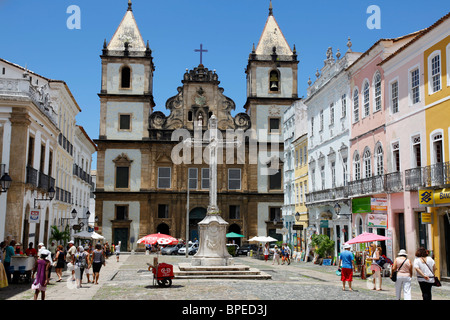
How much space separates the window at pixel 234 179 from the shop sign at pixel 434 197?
1285 inches

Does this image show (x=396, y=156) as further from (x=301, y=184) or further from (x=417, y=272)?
(x=301, y=184)

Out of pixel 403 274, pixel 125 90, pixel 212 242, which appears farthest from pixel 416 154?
pixel 125 90

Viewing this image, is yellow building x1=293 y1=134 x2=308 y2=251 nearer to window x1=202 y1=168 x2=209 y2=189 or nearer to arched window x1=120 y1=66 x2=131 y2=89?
window x1=202 y1=168 x2=209 y2=189

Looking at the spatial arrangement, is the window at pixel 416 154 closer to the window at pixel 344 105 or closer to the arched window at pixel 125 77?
the window at pixel 344 105

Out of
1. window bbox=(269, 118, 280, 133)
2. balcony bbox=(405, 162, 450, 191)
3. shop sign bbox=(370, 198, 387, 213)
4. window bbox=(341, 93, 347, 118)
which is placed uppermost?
window bbox=(269, 118, 280, 133)

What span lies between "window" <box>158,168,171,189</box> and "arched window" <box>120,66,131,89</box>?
9.21m

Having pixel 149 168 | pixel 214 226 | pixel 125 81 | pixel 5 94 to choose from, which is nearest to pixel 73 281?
pixel 214 226

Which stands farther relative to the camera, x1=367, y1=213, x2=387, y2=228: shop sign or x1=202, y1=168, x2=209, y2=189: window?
x1=202, y1=168, x2=209, y2=189: window

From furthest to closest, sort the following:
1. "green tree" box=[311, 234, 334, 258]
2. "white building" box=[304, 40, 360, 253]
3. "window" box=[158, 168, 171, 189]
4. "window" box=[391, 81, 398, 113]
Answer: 1. "window" box=[158, 168, 171, 189]
2. "green tree" box=[311, 234, 334, 258]
3. "white building" box=[304, 40, 360, 253]
4. "window" box=[391, 81, 398, 113]

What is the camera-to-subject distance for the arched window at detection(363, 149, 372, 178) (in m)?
26.3

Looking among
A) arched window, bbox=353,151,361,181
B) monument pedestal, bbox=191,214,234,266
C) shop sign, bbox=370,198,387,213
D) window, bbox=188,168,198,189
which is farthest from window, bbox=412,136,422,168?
window, bbox=188,168,198,189

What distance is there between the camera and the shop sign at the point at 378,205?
78.2ft

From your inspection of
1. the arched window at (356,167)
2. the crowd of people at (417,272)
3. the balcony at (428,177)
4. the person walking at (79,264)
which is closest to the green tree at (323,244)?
the arched window at (356,167)
